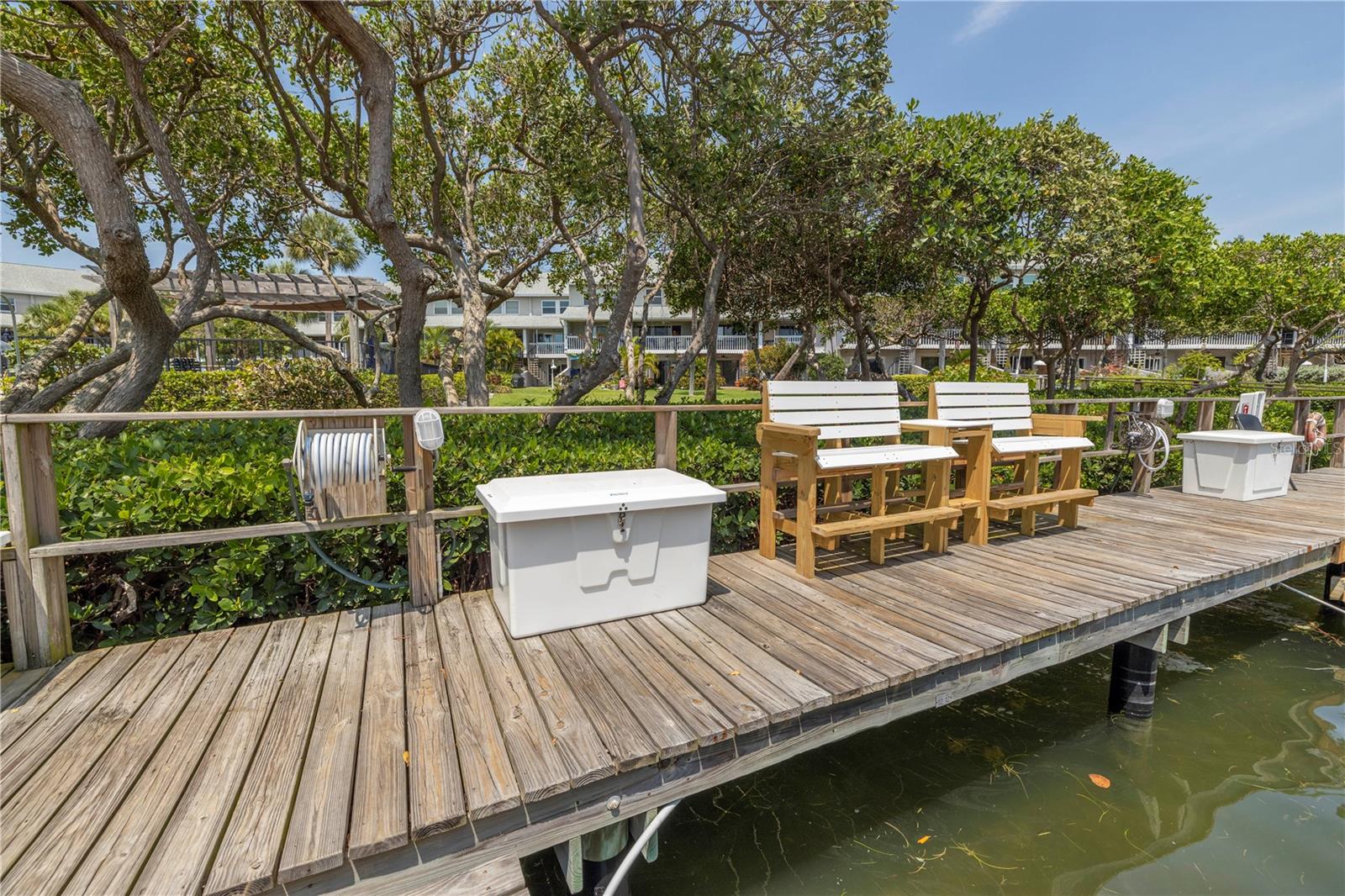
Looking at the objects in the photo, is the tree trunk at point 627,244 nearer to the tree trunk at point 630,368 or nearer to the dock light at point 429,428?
the dock light at point 429,428

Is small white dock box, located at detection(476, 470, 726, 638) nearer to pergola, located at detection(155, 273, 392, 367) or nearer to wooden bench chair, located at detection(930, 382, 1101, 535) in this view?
wooden bench chair, located at detection(930, 382, 1101, 535)

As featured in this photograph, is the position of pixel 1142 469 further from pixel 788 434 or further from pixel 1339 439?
pixel 788 434

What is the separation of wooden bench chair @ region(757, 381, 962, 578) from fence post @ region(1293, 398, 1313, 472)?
19.6 ft

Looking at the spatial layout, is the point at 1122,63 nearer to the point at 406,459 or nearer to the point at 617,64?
the point at 617,64

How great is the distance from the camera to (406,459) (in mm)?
2920

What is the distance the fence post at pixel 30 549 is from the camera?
2.27 metres

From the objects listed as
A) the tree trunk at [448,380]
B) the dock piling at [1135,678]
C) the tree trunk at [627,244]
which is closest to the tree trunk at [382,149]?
the tree trunk at [627,244]

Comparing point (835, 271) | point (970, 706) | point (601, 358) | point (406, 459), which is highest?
point (835, 271)

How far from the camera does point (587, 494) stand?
264 centimetres

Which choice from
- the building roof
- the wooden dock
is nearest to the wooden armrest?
the wooden dock

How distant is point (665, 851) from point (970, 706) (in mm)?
2128

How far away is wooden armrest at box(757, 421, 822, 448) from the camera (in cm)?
311

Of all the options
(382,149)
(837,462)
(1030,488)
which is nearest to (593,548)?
(837,462)

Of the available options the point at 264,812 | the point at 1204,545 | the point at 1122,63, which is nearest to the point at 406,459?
the point at 264,812
